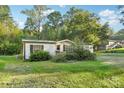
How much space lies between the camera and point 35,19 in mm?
8695

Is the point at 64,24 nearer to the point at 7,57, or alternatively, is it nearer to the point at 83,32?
the point at 83,32

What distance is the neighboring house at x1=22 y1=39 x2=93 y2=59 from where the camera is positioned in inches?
341

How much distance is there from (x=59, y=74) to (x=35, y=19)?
2.87 feet

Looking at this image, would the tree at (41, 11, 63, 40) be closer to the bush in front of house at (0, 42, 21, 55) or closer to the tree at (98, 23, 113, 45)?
the bush in front of house at (0, 42, 21, 55)

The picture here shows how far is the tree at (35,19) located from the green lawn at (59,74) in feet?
1.61

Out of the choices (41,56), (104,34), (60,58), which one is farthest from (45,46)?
(104,34)

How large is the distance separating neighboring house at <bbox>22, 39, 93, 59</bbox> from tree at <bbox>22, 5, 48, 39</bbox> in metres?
0.15

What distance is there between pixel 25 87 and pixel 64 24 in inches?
43.0

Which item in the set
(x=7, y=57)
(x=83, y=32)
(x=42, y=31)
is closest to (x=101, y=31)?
(x=83, y=32)

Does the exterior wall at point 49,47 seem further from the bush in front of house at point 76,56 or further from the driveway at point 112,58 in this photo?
the driveway at point 112,58

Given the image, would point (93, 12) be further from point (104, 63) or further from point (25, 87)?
point (25, 87)

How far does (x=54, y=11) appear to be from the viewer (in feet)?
28.2

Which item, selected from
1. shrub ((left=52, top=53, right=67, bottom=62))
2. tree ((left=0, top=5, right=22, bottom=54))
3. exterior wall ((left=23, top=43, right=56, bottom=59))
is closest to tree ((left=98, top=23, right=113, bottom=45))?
shrub ((left=52, top=53, right=67, bottom=62))
